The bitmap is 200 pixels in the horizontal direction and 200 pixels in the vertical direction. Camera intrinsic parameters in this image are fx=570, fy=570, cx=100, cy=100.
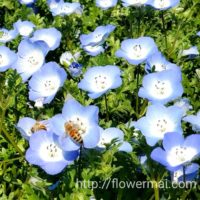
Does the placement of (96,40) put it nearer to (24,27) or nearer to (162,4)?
(162,4)

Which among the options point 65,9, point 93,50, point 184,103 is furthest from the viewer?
point 65,9

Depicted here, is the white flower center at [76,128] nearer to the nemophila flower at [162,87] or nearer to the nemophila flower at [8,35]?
the nemophila flower at [162,87]

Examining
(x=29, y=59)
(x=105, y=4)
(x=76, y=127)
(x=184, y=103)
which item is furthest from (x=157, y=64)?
(x=105, y=4)

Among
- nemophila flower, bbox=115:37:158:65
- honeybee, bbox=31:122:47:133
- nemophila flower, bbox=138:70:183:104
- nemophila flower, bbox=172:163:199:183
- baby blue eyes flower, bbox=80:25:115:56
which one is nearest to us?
nemophila flower, bbox=172:163:199:183

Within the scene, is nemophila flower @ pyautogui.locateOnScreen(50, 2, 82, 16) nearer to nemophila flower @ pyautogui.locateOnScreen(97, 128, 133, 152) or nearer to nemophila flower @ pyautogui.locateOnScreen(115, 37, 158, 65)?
nemophila flower @ pyautogui.locateOnScreen(115, 37, 158, 65)

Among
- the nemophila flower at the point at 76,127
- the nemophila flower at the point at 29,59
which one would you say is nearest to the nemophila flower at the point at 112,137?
the nemophila flower at the point at 76,127

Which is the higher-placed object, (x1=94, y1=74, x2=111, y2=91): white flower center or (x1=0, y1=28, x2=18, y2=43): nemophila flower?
(x1=94, y1=74, x2=111, y2=91): white flower center

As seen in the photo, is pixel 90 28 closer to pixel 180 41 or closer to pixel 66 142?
pixel 180 41

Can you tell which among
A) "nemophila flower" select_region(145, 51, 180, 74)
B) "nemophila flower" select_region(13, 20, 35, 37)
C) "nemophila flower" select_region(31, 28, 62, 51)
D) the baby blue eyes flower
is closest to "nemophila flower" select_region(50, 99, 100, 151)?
"nemophila flower" select_region(145, 51, 180, 74)
